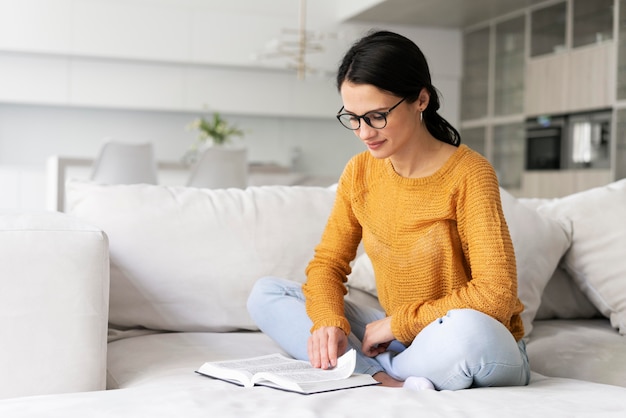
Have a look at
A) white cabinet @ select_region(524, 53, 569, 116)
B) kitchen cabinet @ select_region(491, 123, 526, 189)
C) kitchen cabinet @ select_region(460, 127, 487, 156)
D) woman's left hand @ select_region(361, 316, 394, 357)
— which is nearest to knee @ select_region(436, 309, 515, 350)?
woman's left hand @ select_region(361, 316, 394, 357)

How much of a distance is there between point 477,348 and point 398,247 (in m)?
0.33

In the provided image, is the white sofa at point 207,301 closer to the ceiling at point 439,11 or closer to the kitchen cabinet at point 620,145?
the kitchen cabinet at point 620,145

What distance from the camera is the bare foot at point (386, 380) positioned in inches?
65.1

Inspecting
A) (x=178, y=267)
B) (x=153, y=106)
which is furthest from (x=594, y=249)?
(x=153, y=106)

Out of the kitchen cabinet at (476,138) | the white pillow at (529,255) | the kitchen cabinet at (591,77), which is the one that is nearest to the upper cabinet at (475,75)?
the kitchen cabinet at (476,138)

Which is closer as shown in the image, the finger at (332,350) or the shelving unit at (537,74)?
the finger at (332,350)

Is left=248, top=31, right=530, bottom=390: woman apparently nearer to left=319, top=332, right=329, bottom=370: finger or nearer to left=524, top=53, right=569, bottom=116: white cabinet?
left=319, top=332, right=329, bottom=370: finger

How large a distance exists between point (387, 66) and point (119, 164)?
3.82m

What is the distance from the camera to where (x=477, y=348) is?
1511 millimetres

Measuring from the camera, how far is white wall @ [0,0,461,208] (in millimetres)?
6941

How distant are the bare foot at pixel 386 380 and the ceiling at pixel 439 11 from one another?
557 centimetres

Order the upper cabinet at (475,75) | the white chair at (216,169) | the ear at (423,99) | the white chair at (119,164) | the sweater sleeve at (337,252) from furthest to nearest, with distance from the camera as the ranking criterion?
the upper cabinet at (475,75), the white chair at (216,169), the white chair at (119,164), the sweater sleeve at (337,252), the ear at (423,99)

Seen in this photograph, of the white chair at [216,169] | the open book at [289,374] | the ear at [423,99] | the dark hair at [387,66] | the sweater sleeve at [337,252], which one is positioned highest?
the dark hair at [387,66]

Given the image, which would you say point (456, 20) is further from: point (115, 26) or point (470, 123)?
point (115, 26)
